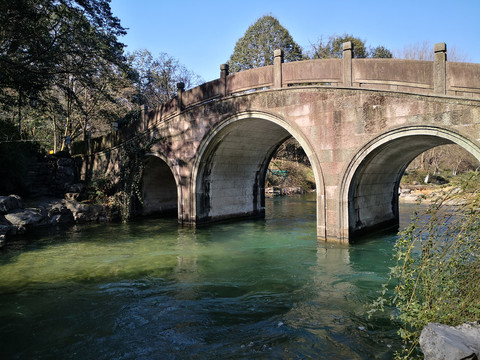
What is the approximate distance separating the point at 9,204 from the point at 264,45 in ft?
78.8

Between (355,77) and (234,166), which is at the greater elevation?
(355,77)

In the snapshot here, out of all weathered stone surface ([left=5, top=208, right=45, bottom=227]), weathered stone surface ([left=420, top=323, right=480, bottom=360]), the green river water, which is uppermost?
weathered stone surface ([left=5, top=208, right=45, bottom=227])

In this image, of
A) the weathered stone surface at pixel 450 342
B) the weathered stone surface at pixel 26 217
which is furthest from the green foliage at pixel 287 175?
the weathered stone surface at pixel 450 342

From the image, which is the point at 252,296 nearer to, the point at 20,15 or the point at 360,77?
the point at 360,77

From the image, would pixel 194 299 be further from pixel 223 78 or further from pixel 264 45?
pixel 264 45

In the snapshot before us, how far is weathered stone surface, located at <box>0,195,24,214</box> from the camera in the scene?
35.7 ft

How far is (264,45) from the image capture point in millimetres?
29328


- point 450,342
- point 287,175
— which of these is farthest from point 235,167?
point 287,175

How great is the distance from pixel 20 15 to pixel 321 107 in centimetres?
831

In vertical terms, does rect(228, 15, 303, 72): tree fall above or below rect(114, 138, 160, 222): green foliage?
above

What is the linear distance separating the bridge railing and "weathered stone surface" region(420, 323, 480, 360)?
5478 mm

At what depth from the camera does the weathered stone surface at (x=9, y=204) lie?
35.7 ft

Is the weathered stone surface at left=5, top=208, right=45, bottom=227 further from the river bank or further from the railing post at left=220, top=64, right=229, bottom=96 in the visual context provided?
the railing post at left=220, top=64, right=229, bottom=96

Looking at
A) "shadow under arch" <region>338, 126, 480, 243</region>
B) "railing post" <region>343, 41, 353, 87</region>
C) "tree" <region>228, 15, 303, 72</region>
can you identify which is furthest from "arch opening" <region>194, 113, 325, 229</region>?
"tree" <region>228, 15, 303, 72</region>
